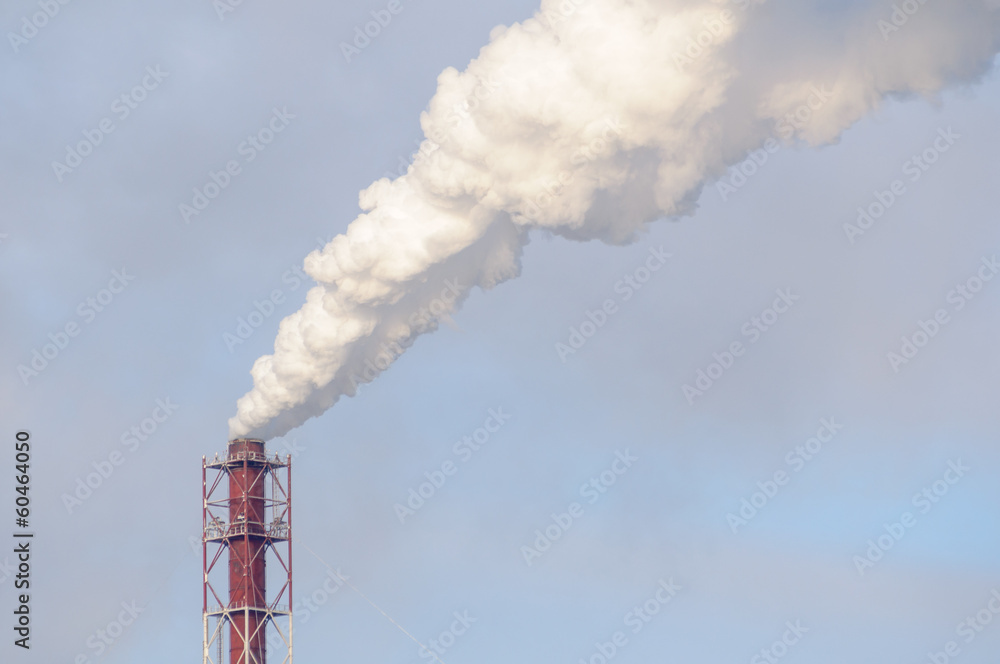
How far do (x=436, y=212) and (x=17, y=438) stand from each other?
31.1m

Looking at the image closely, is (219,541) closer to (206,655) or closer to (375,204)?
(206,655)

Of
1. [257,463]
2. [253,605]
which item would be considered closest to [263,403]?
[257,463]

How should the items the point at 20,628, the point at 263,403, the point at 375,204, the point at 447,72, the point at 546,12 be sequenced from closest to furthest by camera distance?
the point at 546,12 < the point at 447,72 < the point at 375,204 < the point at 20,628 < the point at 263,403

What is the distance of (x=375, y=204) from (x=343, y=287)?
241 inches

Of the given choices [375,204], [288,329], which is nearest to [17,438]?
[288,329]

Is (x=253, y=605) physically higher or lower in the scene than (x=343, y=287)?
lower

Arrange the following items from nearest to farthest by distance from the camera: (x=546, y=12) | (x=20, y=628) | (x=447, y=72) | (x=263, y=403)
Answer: (x=546, y=12), (x=447, y=72), (x=20, y=628), (x=263, y=403)

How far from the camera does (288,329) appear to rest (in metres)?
98.1

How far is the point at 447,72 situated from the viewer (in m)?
80.9

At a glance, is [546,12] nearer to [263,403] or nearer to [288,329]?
[288,329]

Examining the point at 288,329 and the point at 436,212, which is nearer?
the point at 436,212

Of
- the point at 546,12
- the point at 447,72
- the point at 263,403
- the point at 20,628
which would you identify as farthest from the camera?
the point at 263,403

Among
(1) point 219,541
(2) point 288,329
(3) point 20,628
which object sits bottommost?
(3) point 20,628

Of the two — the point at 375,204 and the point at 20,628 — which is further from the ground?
the point at 375,204
